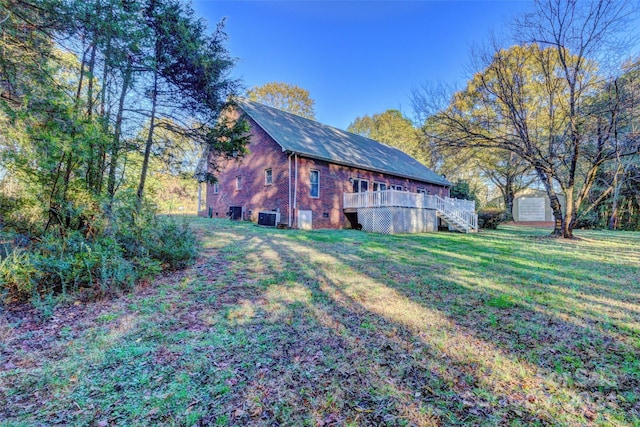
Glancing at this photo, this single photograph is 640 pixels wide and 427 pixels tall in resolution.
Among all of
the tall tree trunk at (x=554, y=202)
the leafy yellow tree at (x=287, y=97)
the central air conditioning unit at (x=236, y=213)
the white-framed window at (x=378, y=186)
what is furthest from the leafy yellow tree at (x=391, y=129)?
the central air conditioning unit at (x=236, y=213)

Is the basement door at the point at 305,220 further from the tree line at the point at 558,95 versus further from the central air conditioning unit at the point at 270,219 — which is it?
the tree line at the point at 558,95

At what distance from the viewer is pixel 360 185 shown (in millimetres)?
15883

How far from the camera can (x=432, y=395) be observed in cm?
220

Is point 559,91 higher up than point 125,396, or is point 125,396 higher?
point 559,91

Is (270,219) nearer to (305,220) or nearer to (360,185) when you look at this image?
(305,220)

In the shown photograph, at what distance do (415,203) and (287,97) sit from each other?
21.3 meters

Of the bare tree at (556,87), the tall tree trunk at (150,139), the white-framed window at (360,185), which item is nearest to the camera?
the tall tree trunk at (150,139)

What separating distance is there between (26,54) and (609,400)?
7668 millimetres

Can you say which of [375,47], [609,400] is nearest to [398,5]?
[375,47]

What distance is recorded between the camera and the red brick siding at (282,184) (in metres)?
13.4

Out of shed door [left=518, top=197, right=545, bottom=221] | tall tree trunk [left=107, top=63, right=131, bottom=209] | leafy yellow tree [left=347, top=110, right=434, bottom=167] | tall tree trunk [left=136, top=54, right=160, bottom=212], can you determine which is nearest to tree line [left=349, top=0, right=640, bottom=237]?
tall tree trunk [left=136, top=54, right=160, bottom=212]

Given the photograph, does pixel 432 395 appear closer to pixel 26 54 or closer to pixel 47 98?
pixel 47 98

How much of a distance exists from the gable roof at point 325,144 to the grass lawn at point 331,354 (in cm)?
951

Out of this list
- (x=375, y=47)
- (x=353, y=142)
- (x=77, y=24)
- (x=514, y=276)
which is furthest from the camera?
(x=353, y=142)
